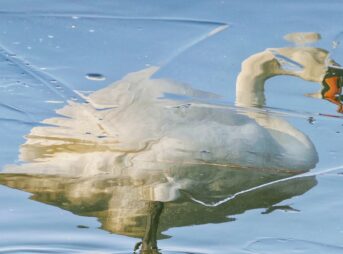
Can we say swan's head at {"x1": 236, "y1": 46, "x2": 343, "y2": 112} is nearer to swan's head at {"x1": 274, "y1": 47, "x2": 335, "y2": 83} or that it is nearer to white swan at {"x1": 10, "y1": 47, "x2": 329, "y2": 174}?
swan's head at {"x1": 274, "y1": 47, "x2": 335, "y2": 83}

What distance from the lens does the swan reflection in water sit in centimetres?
471

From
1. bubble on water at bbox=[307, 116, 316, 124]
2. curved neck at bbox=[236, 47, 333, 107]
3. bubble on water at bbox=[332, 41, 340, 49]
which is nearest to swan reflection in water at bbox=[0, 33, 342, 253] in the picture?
bubble on water at bbox=[307, 116, 316, 124]

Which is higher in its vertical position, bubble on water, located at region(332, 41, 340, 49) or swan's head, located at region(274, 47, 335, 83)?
bubble on water, located at region(332, 41, 340, 49)

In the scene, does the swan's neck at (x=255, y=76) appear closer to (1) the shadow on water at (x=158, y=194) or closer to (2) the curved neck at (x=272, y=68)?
(2) the curved neck at (x=272, y=68)

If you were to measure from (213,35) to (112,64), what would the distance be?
0.81m

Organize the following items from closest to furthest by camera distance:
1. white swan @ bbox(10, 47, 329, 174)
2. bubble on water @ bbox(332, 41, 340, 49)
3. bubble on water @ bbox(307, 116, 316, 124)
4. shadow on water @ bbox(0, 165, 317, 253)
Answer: shadow on water @ bbox(0, 165, 317, 253)
white swan @ bbox(10, 47, 329, 174)
bubble on water @ bbox(307, 116, 316, 124)
bubble on water @ bbox(332, 41, 340, 49)

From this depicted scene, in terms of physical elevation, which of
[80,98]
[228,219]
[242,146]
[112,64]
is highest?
[112,64]

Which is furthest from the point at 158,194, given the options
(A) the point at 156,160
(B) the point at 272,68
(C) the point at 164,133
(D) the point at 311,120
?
(B) the point at 272,68

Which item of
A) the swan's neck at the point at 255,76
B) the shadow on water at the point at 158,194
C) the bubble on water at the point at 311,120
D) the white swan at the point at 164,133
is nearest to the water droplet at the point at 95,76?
the white swan at the point at 164,133

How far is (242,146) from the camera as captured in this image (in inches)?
202

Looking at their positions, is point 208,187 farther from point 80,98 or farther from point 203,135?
point 80,98

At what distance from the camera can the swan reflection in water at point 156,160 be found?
4.71 metres

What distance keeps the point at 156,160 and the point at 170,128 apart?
0.22 m

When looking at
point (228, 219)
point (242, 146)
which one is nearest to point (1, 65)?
point (242, 146)
